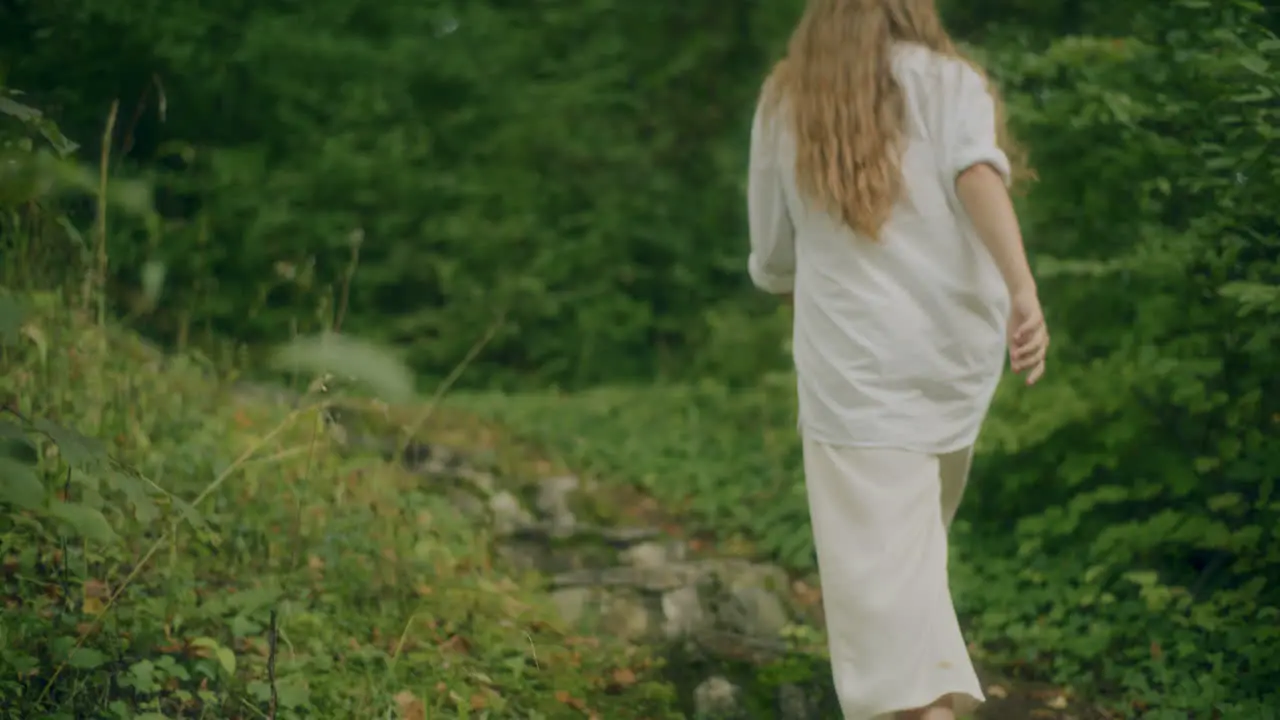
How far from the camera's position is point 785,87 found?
3.31 metres

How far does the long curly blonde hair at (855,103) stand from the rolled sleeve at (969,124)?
0.08 metres

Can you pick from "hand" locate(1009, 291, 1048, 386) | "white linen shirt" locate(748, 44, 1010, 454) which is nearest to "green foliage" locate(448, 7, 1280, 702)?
"hand" locate(1009, 291, 1048, 386)

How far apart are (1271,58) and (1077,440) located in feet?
4.59

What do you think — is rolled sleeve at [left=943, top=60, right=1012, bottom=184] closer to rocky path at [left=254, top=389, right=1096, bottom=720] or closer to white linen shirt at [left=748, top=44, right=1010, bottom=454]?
white linen shirt at [left=748, top=44, right=1010, bottom=454]

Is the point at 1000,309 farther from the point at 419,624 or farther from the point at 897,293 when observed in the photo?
the point at 419,624

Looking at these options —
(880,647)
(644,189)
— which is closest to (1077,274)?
(880,647)

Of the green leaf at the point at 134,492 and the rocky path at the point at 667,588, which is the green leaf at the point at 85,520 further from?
the rocky path at the point at 667,588

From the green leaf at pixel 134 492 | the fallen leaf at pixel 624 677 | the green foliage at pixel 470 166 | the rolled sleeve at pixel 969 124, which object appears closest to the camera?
the green leaf at pixel 134 492

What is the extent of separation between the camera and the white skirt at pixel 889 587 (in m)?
3.06

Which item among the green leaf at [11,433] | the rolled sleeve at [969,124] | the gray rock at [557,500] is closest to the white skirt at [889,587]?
the rolled sleeve at [969,124]

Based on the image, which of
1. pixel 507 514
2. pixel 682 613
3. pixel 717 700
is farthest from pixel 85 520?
pixel 507 514

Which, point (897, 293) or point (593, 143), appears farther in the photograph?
point (593, 143)

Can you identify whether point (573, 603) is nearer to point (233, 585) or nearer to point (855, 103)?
point (233, 585)

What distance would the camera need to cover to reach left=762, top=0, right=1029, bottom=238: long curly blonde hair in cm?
308
